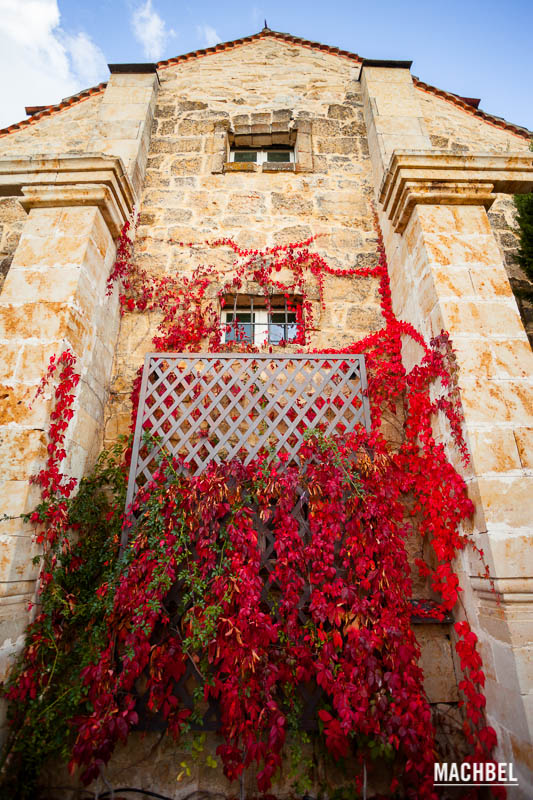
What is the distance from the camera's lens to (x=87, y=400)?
338cm

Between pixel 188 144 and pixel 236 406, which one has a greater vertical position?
pixel 188 144

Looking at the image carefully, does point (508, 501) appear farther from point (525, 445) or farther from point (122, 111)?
point (122, 111)

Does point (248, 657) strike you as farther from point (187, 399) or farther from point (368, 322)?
point (368, 322)

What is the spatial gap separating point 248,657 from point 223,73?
23.4ft

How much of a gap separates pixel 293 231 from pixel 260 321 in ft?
3.91

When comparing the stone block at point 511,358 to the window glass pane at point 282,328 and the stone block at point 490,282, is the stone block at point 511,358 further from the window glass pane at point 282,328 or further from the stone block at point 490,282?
the window glass pane at point 282,328

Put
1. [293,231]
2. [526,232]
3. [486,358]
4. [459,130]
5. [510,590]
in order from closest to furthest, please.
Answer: [510,590] → [486,358] → [526,232] → [293,231] → [459,130]

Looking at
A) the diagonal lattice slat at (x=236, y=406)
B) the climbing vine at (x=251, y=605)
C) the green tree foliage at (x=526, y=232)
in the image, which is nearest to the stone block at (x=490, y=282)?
the climbing vine at (x=251, y=605)

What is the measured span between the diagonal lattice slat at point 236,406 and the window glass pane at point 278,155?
334 centimetres

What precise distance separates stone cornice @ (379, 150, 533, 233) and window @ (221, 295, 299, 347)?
144cm

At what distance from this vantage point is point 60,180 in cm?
365

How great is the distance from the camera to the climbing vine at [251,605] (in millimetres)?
2293

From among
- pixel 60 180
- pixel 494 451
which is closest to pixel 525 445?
pixel 494 451

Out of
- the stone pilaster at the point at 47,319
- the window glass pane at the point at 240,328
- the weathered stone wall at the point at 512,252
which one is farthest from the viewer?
the weathered stone wall at the point at 512,252
